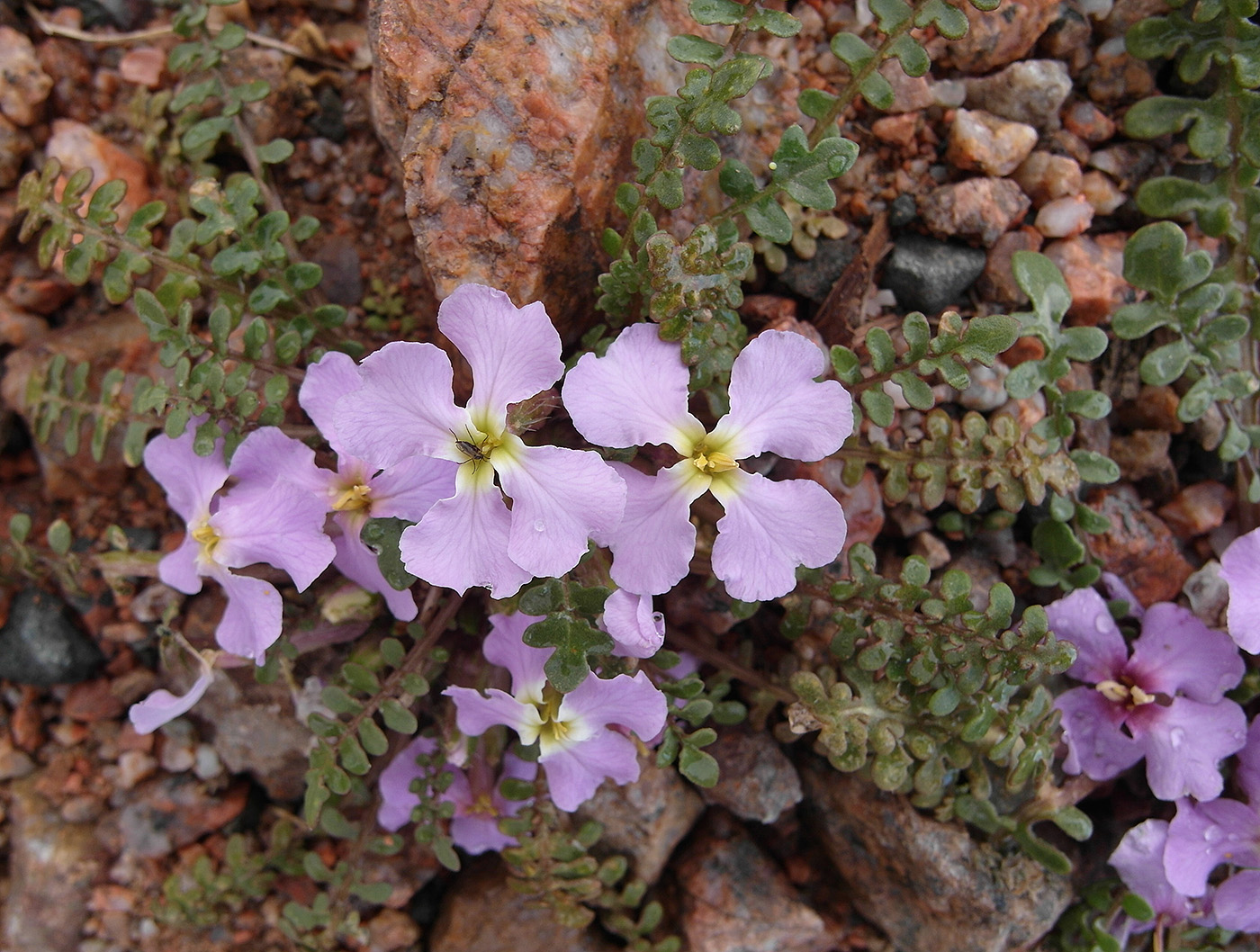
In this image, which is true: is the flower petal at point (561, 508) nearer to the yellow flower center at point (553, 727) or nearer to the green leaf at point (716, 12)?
the yellow flower center at point (553, 727)

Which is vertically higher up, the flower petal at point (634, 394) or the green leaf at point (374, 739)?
Result: the flower petal at point (634, 394)

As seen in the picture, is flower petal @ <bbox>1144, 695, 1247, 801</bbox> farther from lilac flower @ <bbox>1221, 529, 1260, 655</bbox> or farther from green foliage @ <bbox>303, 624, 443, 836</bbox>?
green foliage @ <bbox>303, 624, 443, 836</bbox>

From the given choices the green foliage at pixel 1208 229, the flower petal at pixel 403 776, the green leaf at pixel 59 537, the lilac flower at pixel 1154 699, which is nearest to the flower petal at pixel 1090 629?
the lilac flower at pixel 1154 699

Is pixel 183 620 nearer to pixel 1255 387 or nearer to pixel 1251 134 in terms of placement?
pixel 1255 387

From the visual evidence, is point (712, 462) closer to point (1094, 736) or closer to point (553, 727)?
point (553, 727)

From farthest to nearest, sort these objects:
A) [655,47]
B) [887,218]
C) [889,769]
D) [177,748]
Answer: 1. [177,748]
2. [887,218]
3. [655,47]
4. [889,769]

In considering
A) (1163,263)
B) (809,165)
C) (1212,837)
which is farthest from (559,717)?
(1163,263)

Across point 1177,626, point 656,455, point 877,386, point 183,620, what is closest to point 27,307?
point 183,620
